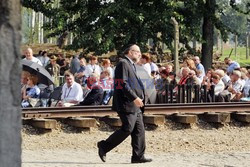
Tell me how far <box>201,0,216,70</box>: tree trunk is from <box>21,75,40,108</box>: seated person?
626 inches

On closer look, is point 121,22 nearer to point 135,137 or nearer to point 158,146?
point 158,146

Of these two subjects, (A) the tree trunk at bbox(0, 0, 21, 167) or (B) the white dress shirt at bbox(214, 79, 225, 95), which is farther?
(B) the white dress shirt at bbox(214, 79, 225, 95)

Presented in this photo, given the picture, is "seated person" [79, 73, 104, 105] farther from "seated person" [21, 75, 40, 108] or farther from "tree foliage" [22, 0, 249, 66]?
"tree foliage" [22, 0, 249, 66]

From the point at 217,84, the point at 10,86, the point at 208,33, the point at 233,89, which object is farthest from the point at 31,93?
the point at 208,33

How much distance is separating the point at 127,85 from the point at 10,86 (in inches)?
210

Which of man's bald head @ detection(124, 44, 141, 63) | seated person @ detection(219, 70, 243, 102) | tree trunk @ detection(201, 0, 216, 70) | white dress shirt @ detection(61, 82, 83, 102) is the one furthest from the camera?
tree trunk @ detection(201, 0, 216, 70)

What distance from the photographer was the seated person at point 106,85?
1481 centimetres

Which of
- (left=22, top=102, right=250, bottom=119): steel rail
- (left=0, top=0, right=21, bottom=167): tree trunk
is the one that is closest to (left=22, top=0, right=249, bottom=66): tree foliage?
(left=22, top=102, right=250, bottom=119): steel rail

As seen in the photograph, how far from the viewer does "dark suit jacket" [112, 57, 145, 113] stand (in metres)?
9.50

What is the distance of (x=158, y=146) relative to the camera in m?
11.7

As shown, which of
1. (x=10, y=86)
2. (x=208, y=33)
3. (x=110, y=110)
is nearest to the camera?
(x=10, y=86)

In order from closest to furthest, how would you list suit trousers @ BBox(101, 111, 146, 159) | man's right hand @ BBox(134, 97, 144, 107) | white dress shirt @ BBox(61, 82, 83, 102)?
man's right hand @ BBox(134, 97, 144, 107) → suit trousers @ BBox(101, 111, 146, 159) → white dress shirt @ BBox(61, 82, 83, 102)

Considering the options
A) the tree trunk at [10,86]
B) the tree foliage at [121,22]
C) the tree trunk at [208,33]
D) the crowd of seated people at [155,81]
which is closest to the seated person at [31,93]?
the crowd of seated people at [155,81]

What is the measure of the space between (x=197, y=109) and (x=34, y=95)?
11.2ft
